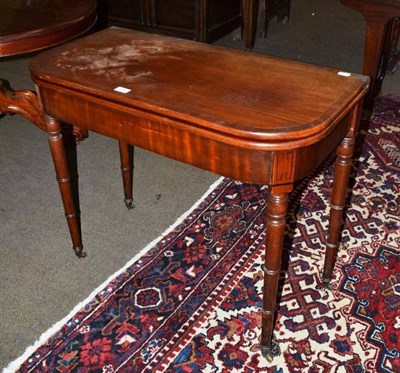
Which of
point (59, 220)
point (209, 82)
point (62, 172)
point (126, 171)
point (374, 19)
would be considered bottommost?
point (59, 220)

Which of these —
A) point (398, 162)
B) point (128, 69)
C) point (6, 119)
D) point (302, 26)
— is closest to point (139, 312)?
point (128, 69)

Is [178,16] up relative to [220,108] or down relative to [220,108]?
down

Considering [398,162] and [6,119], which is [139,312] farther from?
[6,119]

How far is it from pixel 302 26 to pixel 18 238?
3211 mm

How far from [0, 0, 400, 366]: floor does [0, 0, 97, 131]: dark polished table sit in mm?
717

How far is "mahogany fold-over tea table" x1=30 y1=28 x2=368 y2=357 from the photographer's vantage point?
3.83 feet

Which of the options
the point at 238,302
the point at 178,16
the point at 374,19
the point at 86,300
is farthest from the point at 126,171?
the point at 178,16

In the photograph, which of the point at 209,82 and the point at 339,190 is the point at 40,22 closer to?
the point at 209,82

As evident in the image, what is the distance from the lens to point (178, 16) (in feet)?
11.8

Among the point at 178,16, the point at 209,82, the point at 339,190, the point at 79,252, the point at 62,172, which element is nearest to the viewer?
the point at 209,82

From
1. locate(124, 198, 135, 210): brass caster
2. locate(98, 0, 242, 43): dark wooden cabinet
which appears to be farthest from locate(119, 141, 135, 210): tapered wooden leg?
locate(98, 0, 242, 43): dark wooden cabinet

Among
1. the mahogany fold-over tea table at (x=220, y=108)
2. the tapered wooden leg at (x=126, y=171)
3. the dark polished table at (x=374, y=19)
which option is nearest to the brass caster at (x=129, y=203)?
the tapered wooden leg at (x=126, y=171)

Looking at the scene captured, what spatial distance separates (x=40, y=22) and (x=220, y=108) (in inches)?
34.7

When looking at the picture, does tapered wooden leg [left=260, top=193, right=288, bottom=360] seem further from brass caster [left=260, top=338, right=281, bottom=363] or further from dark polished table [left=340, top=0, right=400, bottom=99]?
dark polished table [left=340, top=0, right=400, bottom=99]
